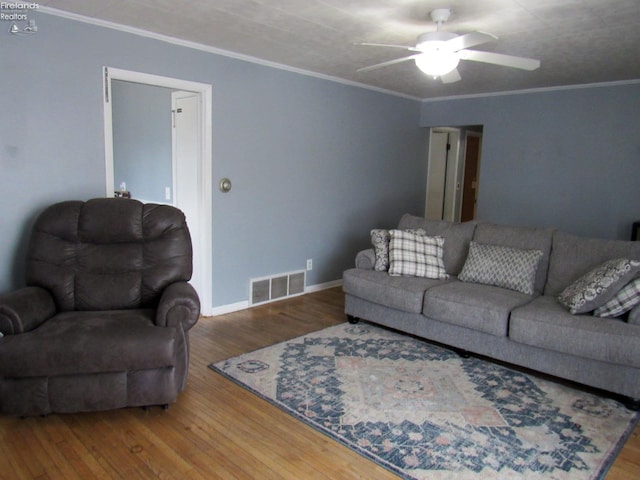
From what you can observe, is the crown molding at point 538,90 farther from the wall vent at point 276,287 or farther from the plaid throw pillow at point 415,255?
the wall vent at point 276,287

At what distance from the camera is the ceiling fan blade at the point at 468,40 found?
245cm

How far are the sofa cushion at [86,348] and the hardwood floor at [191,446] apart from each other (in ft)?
1.00

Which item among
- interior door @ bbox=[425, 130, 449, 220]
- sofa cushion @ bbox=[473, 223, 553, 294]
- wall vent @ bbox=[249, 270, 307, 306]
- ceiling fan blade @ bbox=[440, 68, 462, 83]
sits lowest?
wall vent @ bbox=[249, 270, 307, 306]

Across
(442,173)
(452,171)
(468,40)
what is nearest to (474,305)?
(468,40)

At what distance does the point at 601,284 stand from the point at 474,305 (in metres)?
0.80

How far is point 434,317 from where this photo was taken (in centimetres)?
346

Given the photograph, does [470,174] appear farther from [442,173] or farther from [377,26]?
[377,26]

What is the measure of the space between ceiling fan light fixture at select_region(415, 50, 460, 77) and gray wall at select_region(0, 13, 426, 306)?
1.87 meters

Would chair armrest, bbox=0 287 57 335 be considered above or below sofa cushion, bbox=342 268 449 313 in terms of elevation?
above

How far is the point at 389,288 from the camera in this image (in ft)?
12.2

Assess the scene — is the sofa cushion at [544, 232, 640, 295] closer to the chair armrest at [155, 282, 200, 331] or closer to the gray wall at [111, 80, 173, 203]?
the chair armrest at [155, 282, 200, 331]

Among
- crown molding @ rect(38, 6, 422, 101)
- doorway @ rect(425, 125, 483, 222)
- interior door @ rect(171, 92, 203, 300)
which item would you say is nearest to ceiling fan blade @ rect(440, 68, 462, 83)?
crown molding @ rect(38, 6, 422, 101)

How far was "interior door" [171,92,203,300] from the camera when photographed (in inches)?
160

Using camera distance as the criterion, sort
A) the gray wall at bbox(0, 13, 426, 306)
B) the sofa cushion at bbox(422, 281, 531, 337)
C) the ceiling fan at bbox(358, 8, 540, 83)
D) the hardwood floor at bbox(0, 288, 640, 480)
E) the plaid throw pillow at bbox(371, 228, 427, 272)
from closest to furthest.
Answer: the hardwood floor at bbox(0, 288, 640, 480)
the ceiling fan at bbox(358, 8, 540, 83)
the gray wall at bbox(0, 13, 426, 306)
the sofa cushion at bbox(422, 281, 531, 337)
the plaid throw pillow at bbox(371, 228, 427, 272)
